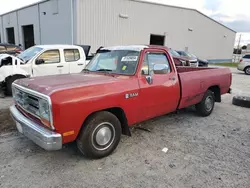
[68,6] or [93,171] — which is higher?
[68,6]

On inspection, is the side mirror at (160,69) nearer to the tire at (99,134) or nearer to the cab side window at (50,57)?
the tire at (99,134)

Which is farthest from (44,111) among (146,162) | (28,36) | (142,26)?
(28,36)

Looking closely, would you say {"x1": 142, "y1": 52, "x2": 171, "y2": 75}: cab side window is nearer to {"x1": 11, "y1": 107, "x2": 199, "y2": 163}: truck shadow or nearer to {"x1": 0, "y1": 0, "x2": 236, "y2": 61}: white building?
{"x1": 11, "y1": 107, "x2": 199, "y2": 163}: truck shadow

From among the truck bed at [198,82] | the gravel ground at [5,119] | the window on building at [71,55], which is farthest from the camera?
the window on building at [71,55]

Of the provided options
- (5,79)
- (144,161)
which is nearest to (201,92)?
(144,161)

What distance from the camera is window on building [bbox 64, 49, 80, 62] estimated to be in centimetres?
828

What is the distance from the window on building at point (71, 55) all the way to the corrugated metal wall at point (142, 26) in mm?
8383

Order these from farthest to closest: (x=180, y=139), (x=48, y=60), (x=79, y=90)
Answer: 1. (x=48, y=60)
2. (x=180, y=139)
3. (x=79, y=90)

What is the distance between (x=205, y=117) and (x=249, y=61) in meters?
14.0

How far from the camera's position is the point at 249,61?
17078 millimetres

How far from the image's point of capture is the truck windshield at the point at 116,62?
159 inches

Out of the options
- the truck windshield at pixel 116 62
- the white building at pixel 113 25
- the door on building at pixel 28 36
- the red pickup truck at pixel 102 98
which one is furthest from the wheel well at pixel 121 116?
the door on building at pixel 28 36

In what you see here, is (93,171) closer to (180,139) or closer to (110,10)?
(180,139)

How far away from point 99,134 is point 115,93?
715mm
